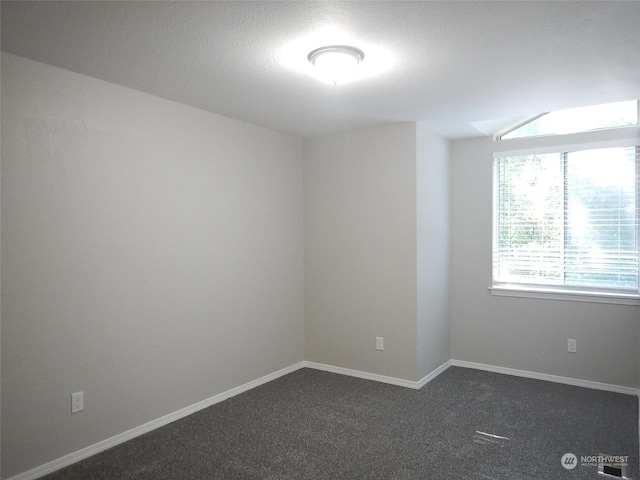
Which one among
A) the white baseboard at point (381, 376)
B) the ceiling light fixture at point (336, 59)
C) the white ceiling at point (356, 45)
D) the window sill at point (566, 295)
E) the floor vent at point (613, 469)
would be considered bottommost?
the floor vent at point (613, 469)

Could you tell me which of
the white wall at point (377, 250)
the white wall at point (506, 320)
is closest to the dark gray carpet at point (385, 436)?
the white wall at point (506, 320)

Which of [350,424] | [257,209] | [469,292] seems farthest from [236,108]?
[469,292]

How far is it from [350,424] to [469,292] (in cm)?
215

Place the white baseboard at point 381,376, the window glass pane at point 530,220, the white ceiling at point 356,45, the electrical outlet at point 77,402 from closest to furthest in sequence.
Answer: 1. the white ceiling at point 356,45
2. the electrical outlet at point 77,402
3. the white baseboard at point 381,376
4. the window glass pane at point 530,220

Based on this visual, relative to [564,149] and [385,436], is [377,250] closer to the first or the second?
[385,436]

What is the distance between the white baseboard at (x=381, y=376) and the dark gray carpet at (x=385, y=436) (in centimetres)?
11

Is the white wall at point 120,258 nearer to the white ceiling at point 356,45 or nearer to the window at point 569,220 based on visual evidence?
the white ceiling at point 356,45

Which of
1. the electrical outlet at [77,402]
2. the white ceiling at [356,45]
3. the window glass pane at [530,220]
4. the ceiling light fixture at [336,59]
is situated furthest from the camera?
the window glass pane at [530,220]

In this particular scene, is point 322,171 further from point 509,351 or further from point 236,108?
point 509,351

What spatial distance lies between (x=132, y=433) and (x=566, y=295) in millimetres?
3851

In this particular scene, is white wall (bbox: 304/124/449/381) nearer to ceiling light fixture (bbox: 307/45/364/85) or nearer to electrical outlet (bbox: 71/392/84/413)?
ceiling light fixture (bbox: 307/45/364/85)

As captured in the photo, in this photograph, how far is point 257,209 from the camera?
4.25 m

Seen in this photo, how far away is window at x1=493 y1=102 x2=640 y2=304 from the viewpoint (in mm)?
3992

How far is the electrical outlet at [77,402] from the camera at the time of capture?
110 inches
